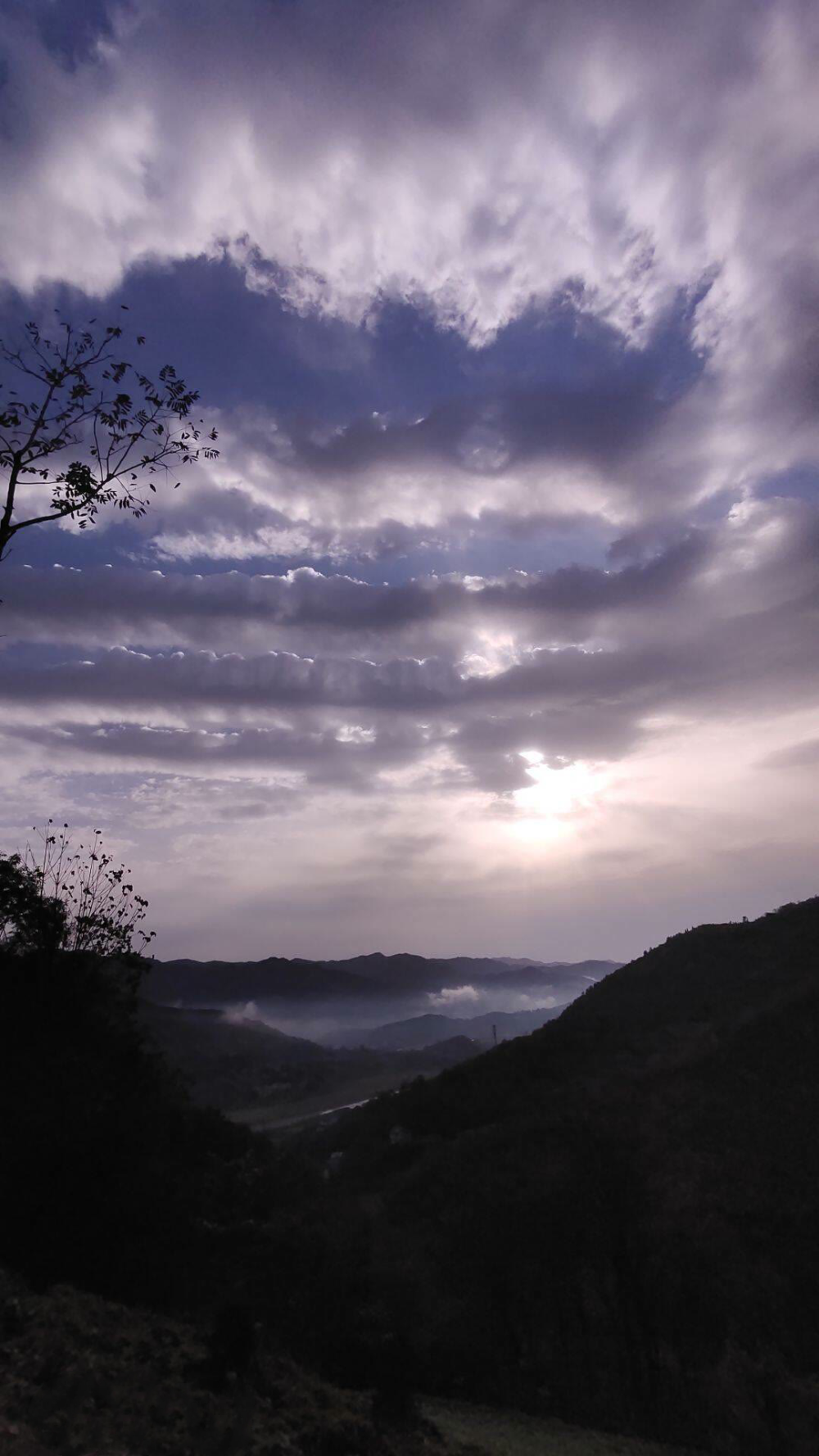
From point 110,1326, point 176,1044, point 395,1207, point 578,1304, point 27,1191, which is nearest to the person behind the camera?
point 110,1326

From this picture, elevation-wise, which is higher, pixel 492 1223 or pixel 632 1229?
pixel 632 1229

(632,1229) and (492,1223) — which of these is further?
(492,1223)

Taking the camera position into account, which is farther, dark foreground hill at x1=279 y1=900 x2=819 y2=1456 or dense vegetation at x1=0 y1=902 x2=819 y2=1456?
dark foreground hill at x1=279 y1=900 x2=819 y2=1456

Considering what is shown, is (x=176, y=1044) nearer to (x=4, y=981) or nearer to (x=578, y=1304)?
(x=4, y=981)

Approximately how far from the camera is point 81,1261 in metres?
15.6

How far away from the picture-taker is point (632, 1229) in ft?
72.3

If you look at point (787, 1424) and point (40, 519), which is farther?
point (787, 1424)

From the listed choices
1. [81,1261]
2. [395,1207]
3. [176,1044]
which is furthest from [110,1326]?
[176,1044]

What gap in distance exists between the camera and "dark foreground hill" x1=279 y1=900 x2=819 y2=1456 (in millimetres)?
17141

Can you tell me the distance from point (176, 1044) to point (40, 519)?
376ft

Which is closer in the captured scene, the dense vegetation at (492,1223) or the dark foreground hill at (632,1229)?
the dense vegetation at (492,1223)

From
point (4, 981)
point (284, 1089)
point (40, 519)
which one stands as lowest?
point (284, 1089)

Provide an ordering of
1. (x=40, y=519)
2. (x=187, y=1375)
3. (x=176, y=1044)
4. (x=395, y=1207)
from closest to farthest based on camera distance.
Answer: (x=187, y=1375)
(x=40, y=519)
(x=395, y=1207)
(x=176, y=1044)

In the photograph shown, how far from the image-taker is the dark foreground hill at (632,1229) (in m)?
17.1
